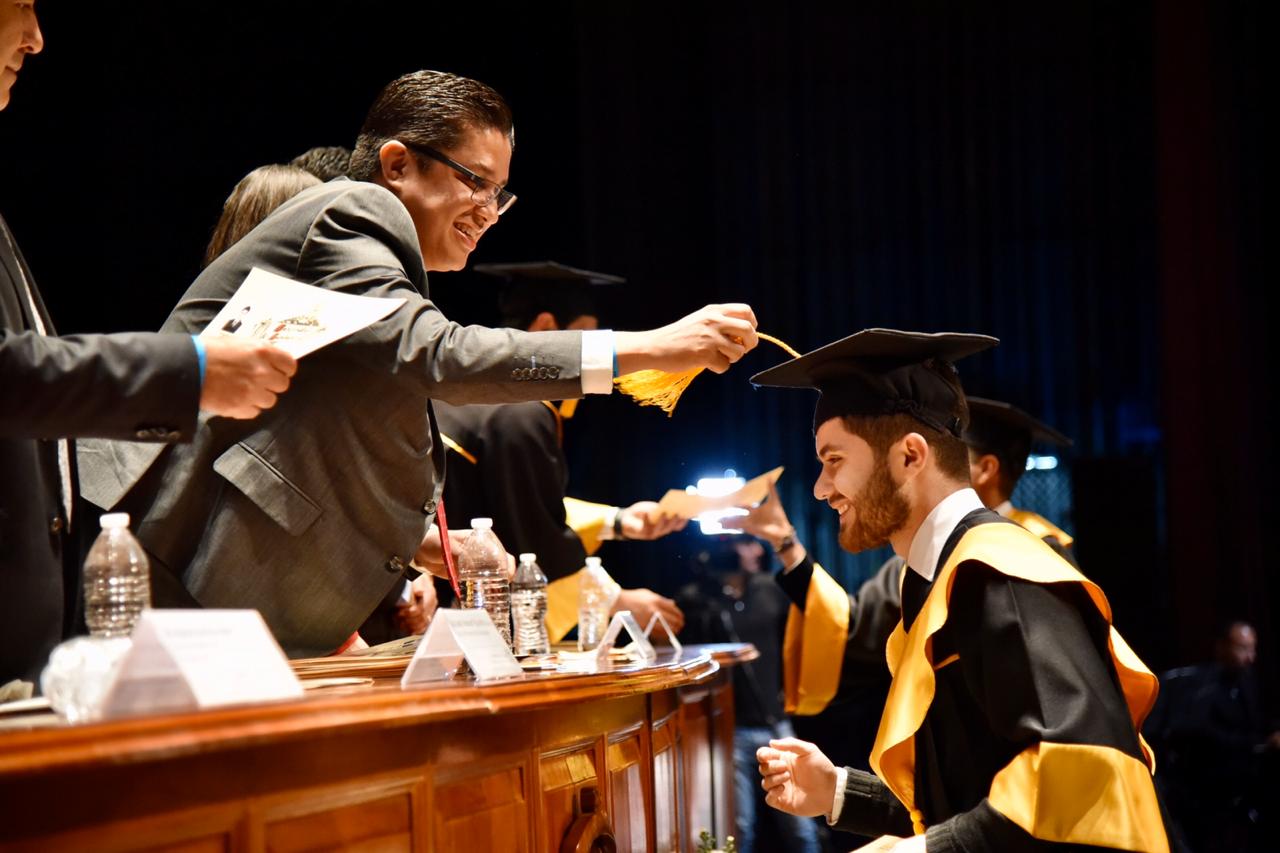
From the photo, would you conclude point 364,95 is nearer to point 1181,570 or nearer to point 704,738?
point 704,738

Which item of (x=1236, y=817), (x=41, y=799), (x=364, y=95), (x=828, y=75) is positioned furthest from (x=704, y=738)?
(x=828, y=75)

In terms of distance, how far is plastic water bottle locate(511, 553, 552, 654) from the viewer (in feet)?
9.61

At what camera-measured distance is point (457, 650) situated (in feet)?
6.58

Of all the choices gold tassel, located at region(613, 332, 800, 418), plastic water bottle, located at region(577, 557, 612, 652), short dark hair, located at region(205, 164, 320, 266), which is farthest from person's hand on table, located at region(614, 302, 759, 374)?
plastic water bottle, located at region(577, 557, 612, 652)

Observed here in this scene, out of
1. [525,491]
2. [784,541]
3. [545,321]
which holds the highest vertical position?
[545,321]

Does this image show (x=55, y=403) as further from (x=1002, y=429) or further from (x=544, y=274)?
(x=1002, y=429)

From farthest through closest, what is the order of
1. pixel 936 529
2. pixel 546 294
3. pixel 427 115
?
pixel 546 294, pixel 427 115, pixel 936 529

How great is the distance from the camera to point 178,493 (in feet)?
7.21

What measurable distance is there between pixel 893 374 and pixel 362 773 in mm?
1428

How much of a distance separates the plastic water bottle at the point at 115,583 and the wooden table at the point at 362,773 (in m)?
0.27

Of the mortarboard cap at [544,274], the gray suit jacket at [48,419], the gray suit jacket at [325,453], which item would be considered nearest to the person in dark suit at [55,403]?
the gray suit jacket at [48,419]

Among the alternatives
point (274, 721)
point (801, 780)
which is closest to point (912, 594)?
point (801, 780)

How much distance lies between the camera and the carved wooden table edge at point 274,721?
1128mm

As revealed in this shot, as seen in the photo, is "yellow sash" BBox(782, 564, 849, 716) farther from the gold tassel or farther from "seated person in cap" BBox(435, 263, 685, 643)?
the gold tassel
